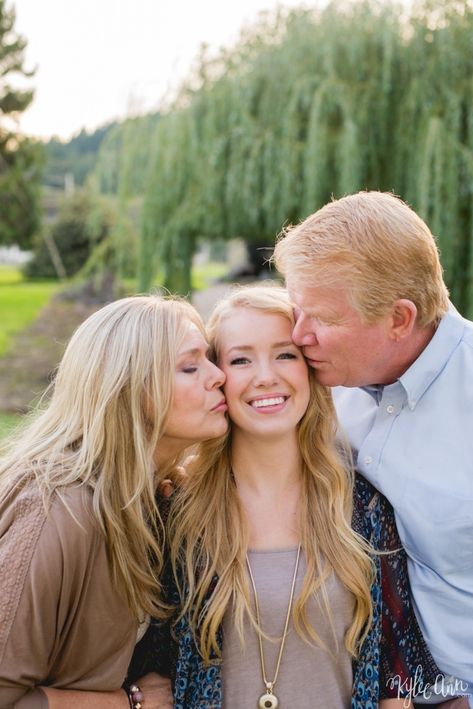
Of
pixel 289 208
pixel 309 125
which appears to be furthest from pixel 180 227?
pixel 309 125

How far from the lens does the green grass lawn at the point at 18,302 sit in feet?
48.4

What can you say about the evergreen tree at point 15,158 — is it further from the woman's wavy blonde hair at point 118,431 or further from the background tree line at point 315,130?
the woman's wavy blonde hair at point 118,431

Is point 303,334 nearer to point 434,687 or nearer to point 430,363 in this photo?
point 430,363

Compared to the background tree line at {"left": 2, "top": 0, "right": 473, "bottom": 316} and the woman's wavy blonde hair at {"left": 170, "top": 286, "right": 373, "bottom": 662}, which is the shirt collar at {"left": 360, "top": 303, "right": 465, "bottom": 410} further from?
the background tree line at {"left": 2, "top": 0, "right": 473, "bottom": 316}

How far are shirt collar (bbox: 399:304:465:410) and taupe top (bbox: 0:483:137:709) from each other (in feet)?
3.53

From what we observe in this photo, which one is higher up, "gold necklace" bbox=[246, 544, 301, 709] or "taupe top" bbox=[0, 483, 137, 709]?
"taupe top" bbox=[0, 483, 137, 709]

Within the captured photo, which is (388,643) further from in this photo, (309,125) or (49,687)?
(309,125)

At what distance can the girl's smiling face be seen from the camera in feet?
→ 7.81

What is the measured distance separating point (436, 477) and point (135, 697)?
1.13 meters

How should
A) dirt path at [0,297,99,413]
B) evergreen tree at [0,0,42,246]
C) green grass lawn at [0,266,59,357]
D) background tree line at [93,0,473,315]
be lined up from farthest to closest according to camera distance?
1. evergreen tree at [0,0,42,246]
2. green grass lawn at [0,266,59,357]
3. dirt path at [0,297,99,413]
4. background tree line at [93,0,473,315]

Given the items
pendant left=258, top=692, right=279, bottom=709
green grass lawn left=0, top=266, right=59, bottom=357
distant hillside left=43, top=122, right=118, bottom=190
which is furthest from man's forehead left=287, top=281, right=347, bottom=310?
distant hillside left=43, top=122, right=118, bottom=190

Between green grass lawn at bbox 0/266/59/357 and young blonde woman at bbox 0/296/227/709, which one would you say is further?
green grass lawn at bbox 0/266/59/357

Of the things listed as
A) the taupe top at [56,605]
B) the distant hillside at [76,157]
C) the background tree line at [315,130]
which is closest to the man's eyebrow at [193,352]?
the taupe top at [56,605]

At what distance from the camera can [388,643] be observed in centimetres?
241
